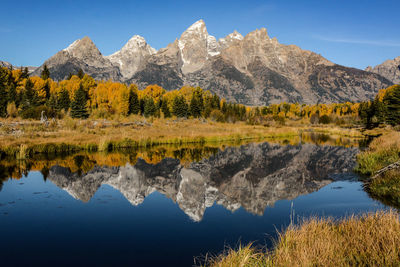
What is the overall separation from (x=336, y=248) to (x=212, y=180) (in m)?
13.0

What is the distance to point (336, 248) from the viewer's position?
22.3ft

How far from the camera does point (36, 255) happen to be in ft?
28.2

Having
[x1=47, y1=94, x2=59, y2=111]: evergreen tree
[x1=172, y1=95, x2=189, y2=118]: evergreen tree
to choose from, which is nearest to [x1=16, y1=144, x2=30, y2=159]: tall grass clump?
[x1=47, y1=94, x2=59, y2=111]: evergreen tree

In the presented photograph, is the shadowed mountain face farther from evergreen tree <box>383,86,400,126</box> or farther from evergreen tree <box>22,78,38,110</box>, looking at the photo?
evergreen tree <box>22,78,38,110</box>

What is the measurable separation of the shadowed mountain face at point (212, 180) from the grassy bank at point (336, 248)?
542 cm

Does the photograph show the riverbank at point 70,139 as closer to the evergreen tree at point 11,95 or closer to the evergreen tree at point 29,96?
the evergreen tree at point 29,96

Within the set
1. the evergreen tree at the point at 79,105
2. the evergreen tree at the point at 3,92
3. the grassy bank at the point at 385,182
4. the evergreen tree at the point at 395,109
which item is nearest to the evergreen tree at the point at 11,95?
the evergreen tree at the point at 3,92

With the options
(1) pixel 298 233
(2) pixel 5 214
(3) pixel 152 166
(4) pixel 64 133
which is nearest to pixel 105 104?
(4) pixel 64 133

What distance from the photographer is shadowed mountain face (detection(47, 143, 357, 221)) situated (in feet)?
49.5

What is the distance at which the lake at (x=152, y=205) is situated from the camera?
9.11m

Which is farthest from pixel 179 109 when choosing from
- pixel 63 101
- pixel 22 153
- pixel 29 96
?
pixel 22 153

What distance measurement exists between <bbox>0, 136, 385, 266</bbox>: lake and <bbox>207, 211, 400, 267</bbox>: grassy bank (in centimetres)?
216

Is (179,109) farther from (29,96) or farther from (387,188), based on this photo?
(387,188)

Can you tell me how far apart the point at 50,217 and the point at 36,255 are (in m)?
3.70
